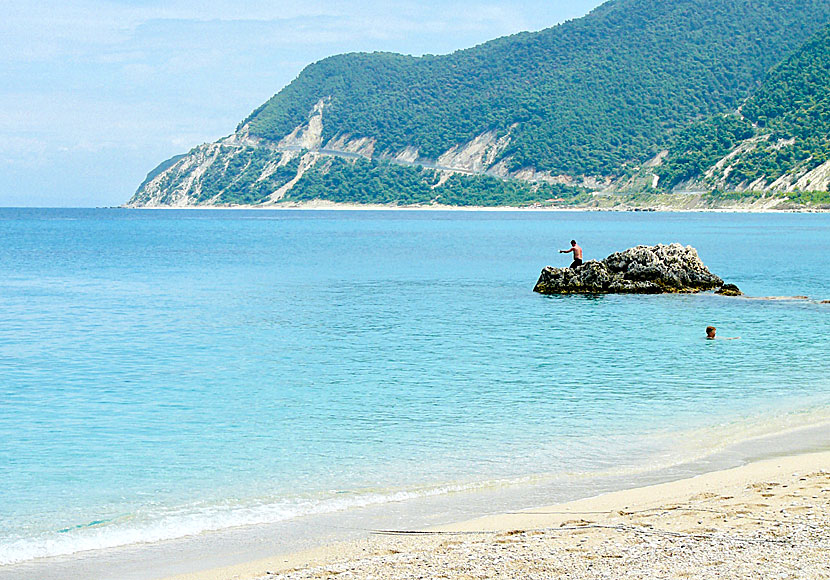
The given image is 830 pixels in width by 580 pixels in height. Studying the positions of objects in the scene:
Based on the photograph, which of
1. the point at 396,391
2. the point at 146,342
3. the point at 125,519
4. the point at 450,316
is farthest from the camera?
the point at 450,316

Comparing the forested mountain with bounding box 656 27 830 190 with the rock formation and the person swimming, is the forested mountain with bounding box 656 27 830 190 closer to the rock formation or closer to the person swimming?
the rock formation

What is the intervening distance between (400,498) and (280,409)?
5736mm

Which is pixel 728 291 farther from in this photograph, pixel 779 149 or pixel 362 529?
pixel 779 149

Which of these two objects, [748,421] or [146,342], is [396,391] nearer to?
[748,421]

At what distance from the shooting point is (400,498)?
459 inches

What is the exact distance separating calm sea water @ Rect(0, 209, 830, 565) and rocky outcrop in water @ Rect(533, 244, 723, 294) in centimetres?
143

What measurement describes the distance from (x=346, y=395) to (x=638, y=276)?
75.3 ft

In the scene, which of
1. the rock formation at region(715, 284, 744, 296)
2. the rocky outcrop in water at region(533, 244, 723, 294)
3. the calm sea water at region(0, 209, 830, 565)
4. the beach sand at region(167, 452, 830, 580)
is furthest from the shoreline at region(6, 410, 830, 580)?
the rocky outcrop in water at region(533, 244, 723, 294)

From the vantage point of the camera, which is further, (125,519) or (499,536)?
(125,519)

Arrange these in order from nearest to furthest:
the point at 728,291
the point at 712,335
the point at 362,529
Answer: the point at 362,529 < the point at 712,335 < the point at 728,291

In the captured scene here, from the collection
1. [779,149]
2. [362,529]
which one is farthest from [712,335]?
[779,149]

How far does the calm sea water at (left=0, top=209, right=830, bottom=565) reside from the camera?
1206 centimetres

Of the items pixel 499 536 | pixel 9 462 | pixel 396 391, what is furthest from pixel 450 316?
pixel 499 536

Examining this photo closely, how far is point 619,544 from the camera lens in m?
9.20
